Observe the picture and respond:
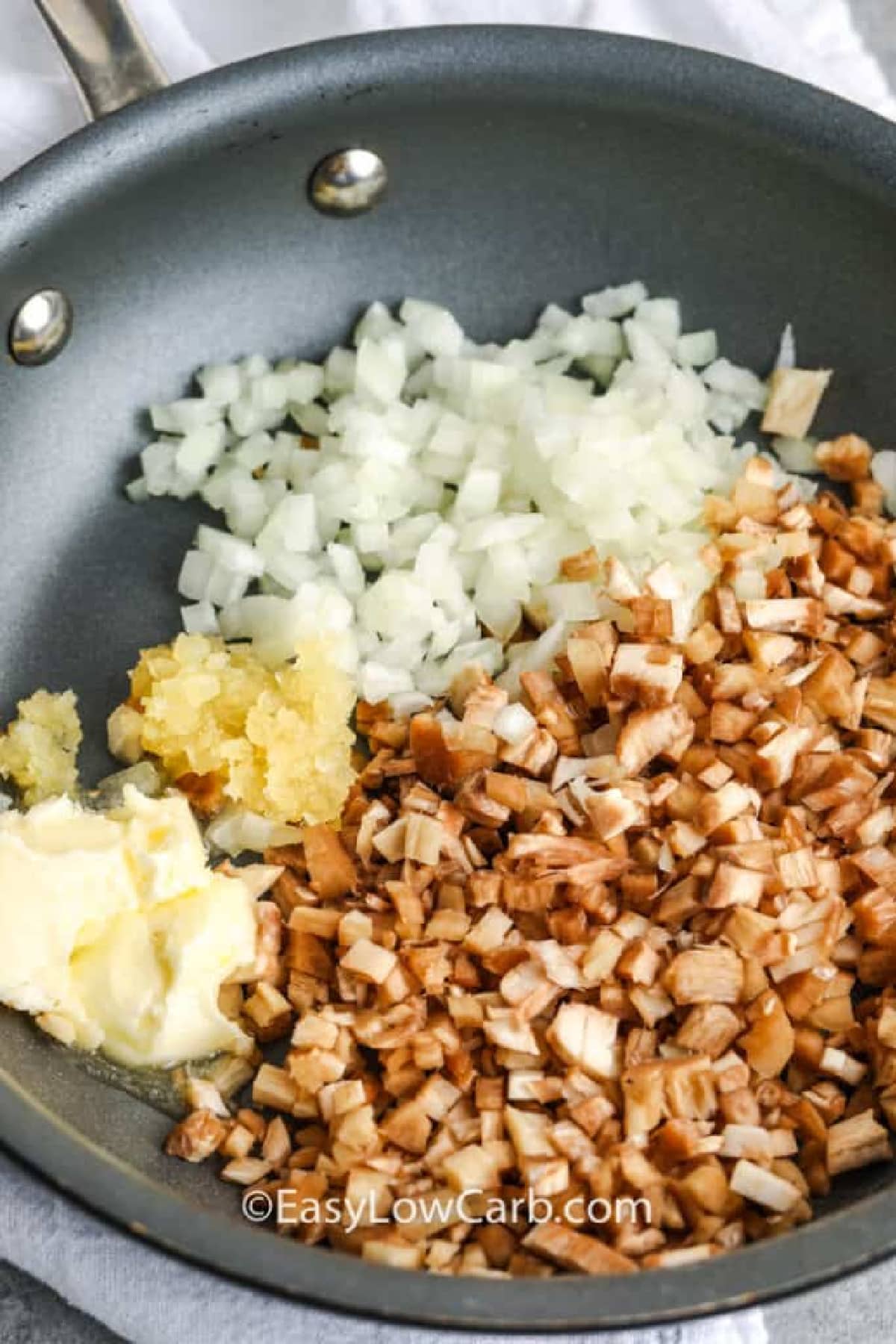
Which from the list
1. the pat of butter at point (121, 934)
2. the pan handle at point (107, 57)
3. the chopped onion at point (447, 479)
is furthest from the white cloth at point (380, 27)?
the pat of butter at point (121, 934)

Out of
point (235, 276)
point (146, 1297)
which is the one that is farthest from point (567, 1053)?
point (235, 276)

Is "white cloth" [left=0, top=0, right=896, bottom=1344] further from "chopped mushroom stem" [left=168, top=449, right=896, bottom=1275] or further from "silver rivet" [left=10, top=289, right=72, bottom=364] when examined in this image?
"chopped mushroom stem" [left=168, top=449, right=896, bottom=1275]

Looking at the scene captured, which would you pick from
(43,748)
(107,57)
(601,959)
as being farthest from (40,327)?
(601,959)

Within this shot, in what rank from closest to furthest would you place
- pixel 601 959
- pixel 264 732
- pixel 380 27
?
pixel 601 959 < pixel 264 732 < pixel 380 27

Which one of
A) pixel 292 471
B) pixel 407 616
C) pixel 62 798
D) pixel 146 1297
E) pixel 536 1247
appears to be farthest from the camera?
pixel 292 471

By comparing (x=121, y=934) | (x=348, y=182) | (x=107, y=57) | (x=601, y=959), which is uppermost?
→ (x=107, y=57)

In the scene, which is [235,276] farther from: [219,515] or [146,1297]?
[146,1297]

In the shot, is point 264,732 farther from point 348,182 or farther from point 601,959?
point 348,182

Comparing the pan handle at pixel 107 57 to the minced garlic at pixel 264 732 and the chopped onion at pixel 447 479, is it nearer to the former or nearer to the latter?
the chopped onion at pixel 447 479
